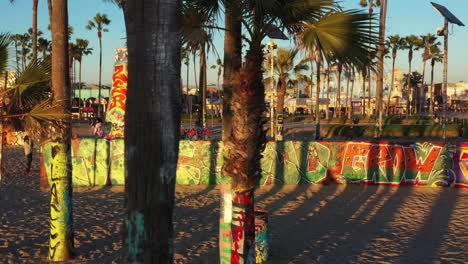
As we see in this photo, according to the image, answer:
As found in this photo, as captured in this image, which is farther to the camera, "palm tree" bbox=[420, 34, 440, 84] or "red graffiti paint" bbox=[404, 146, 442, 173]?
"palm tree" bbox=[420, 34, 440, 84]

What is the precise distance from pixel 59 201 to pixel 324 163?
32.7 ft

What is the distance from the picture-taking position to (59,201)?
7.34 meters

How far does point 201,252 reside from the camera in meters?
7.87

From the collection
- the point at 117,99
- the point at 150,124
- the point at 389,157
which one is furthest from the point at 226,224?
the point at 117,99

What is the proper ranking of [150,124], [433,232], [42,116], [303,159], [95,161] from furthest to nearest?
[303,159] < [95,161] < [433,232] < [42,116] < [150,124]

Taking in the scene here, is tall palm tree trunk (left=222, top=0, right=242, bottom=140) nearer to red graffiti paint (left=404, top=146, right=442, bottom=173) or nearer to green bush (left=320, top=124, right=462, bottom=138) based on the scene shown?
red graffiti paint (left=404, top=146, right=442, bottom=173)

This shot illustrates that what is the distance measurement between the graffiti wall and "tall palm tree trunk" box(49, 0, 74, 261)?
7.27 metres

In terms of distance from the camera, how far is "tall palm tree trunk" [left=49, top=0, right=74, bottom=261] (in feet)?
23.6

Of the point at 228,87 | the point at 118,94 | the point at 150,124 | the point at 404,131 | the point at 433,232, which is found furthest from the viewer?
Result: the point at 404,131

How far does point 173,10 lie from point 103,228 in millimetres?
7771

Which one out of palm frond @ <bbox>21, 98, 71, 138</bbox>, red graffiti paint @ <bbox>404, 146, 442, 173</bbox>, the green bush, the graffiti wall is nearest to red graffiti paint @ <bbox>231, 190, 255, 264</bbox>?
palm frond @ <bbox>21, 98, 71, 138</bbox>

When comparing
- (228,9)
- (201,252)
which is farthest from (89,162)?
(228,9)

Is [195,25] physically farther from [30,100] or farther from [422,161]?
[422,161]

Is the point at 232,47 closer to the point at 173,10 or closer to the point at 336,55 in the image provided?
the point at 336,55
